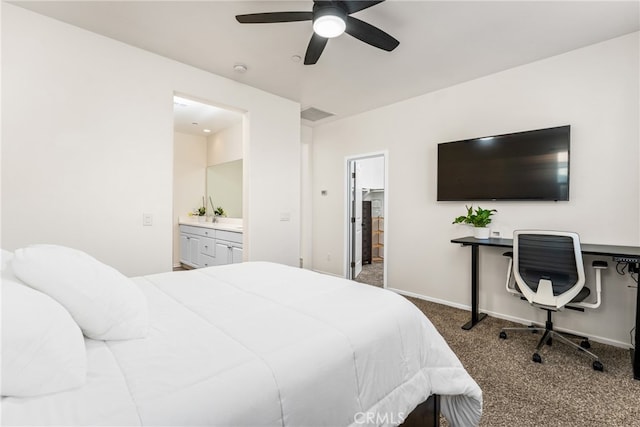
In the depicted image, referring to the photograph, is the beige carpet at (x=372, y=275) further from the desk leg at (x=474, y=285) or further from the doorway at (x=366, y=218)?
the desk leg at (x=474, y=285)

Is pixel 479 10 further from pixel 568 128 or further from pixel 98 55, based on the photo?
pixel 98 55

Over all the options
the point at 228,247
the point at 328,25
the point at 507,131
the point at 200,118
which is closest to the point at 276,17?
the point at 328,25

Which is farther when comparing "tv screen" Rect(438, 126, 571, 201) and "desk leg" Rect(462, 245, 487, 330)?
"desk leg" Rect(462, 245, 487, 330)

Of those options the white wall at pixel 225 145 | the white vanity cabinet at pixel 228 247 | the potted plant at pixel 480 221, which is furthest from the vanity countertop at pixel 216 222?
the potted plant at pixel 480 221

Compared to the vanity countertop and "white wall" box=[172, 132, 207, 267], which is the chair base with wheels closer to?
the vanity countertop

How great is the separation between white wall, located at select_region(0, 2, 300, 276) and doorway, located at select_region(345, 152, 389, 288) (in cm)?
226

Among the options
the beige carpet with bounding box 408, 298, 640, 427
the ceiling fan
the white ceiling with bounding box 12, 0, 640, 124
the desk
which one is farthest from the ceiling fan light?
the beige carpet with bounding box 408, 298, 640, 427

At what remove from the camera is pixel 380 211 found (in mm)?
6816

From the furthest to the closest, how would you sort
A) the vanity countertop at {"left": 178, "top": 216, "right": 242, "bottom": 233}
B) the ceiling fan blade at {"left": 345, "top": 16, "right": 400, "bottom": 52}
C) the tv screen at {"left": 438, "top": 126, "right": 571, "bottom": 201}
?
the vanity countertop at {"left": 178, "top": 216, "right": 242, "bottom": 233} < the tv screen at {"left": 438, "top": 126, "right": 571, "bottom": 201} < the ceiling fan blade at {"left": 345, "top": 16, "right": 400, "bottom": 52}

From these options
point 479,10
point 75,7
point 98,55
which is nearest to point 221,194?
point 98,55

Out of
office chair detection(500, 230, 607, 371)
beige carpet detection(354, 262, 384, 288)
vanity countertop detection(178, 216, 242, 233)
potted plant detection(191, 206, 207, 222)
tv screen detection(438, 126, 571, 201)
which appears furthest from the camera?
potted plant detection(191, 206, 207, 222)

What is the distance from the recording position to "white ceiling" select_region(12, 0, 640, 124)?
7.00ft

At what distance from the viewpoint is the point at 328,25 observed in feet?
6.26

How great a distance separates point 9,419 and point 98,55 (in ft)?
9.31
